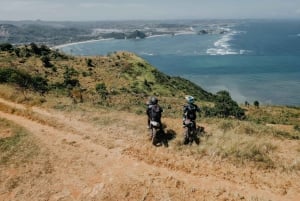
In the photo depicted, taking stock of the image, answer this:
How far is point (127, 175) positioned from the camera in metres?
13.7

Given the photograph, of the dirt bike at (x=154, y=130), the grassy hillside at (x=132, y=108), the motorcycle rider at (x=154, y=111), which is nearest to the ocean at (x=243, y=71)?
the grassy hillside at (x=132, y=108)

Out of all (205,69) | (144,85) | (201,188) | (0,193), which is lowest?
(205,69)

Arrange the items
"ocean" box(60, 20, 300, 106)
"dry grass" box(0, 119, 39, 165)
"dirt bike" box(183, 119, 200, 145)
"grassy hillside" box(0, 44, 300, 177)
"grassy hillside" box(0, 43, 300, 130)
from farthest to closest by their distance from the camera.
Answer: "ocean" box(60, 20, 300, 106) → "grassy hillside" box(0, 43, 300, 130) → "dry grass" box(0, 119, 39, 165) → "dirt bike" box(183, 119, 200, 145) → "grassy hillside" box(0, 44, 300, 177)

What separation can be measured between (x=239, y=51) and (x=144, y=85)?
141m

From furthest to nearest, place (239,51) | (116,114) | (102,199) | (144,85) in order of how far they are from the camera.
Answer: (239,51), (144,85), (116,114), (102,199)

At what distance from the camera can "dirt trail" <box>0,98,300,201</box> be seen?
1239cm

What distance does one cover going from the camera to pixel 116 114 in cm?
2094

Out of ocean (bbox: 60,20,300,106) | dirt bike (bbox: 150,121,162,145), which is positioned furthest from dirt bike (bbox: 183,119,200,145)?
ocean (bbox: 60,20,300,106)

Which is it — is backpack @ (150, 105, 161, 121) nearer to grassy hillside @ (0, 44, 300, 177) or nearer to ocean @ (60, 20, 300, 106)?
grassy hillside @ (0, 44, 300, 177)

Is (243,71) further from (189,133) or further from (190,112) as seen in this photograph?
(189,133)

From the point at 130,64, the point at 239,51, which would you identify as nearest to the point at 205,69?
the point at 239,51

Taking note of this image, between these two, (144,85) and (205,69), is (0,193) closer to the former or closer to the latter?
(144,85)

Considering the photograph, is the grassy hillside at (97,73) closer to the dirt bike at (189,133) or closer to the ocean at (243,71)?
the dirt bike at (189,133)

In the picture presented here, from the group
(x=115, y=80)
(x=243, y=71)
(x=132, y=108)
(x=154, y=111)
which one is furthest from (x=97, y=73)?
(x=243, y=71)
